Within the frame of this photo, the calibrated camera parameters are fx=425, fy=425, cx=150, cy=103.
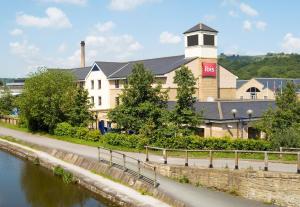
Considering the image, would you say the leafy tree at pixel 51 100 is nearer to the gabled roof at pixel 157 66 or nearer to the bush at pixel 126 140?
the gabled roof at pixel 157 66

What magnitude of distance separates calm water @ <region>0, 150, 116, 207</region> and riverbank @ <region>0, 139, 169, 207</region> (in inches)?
17.3

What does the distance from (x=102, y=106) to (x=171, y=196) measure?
38605 mm

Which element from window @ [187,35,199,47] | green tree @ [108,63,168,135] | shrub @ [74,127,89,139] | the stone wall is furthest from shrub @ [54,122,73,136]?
the stone wall

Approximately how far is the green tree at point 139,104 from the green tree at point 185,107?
2.32m

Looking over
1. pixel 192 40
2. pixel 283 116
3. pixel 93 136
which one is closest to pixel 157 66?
pixel 192 40

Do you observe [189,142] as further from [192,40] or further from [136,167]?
[192,40]

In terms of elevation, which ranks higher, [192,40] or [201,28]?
[201,28]

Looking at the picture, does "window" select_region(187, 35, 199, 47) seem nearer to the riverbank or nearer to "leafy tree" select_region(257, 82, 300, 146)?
"leafy tree" select_region(257, 82, 300, 146)

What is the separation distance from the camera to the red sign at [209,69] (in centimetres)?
4791

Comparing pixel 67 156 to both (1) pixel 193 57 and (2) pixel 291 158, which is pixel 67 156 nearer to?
(2) pixel 291 158

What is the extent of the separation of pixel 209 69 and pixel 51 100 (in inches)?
705

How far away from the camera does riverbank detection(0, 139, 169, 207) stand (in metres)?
20.4

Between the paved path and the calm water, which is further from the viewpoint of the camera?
the calm water

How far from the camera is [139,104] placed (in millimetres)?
34062
